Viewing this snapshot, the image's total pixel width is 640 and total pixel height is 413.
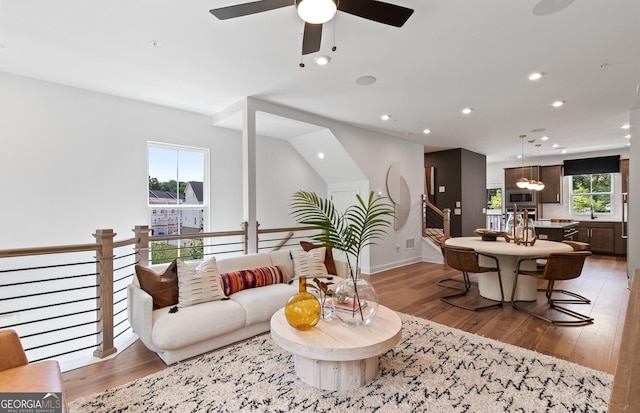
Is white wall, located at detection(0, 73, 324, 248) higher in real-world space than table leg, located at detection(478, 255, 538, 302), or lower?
higher

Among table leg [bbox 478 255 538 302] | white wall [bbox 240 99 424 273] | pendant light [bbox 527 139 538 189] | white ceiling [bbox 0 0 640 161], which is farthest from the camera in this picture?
pendant light [bbox 527 139 538 189]

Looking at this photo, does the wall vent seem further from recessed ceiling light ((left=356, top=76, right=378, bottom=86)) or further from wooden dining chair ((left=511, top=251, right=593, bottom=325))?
recessed ceiling light ((left=356, top=76, right=378, bottom=86))

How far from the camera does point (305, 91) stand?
4.16 meters

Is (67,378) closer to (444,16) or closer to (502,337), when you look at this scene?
(502,337)

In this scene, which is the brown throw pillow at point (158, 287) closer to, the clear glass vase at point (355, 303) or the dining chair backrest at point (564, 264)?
the clear glass vase at point (355, 303)

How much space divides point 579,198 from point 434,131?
5.78 m

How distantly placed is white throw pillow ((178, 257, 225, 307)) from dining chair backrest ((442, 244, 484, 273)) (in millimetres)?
2935

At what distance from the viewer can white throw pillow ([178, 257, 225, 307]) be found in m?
2.92

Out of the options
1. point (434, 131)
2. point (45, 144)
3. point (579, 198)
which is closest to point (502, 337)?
point (434, 131)

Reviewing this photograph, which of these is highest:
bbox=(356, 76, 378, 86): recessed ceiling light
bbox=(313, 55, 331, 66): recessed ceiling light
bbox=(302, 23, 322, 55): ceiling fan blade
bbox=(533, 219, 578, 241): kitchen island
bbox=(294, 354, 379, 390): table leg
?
bbox=(356, 76, 378, 86): recessed ceiling light

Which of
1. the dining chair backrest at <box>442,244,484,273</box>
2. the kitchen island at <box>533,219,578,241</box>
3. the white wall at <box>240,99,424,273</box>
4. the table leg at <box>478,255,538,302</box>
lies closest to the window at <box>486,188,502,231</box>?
the kitchen island at <box>533,219,578,241</box>

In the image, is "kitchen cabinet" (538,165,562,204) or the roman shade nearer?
the roman shade

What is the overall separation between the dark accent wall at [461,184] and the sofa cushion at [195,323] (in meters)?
6.77

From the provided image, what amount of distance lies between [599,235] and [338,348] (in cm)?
913
